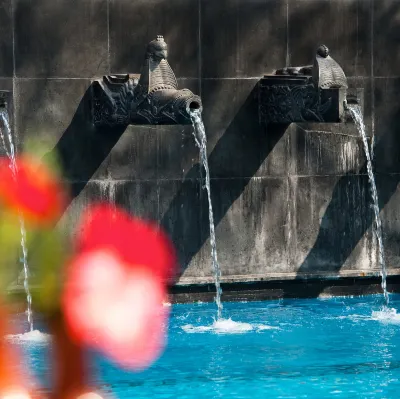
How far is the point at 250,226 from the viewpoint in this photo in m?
16.7

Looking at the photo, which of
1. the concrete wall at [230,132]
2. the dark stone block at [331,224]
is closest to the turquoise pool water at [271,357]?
the dark stone block at [331,224]

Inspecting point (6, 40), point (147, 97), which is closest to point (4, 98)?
point (6, 40)

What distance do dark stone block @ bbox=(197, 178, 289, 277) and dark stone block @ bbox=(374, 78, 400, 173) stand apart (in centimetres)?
161

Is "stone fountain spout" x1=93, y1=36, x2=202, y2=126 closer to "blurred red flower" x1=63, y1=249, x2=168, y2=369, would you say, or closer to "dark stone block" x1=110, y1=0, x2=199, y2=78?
"dark stone block" x1=110, y1=0, x2=199, y2=78

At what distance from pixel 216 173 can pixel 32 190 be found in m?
2.63

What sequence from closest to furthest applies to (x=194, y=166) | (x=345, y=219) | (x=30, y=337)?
(x=30, y=337)
(x=194, y=166)
(x=345, y=219)

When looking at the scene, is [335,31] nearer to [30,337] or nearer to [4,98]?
[4,98]

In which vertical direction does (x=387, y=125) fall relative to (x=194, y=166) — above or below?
above

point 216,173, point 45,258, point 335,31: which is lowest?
point 45,258

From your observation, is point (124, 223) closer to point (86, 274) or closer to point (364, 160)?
point (86, 274)

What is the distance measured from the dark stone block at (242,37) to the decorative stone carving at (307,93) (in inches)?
12.7

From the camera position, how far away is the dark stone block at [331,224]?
1689cm

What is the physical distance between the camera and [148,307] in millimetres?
16141

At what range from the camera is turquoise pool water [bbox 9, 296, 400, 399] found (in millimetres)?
10867
